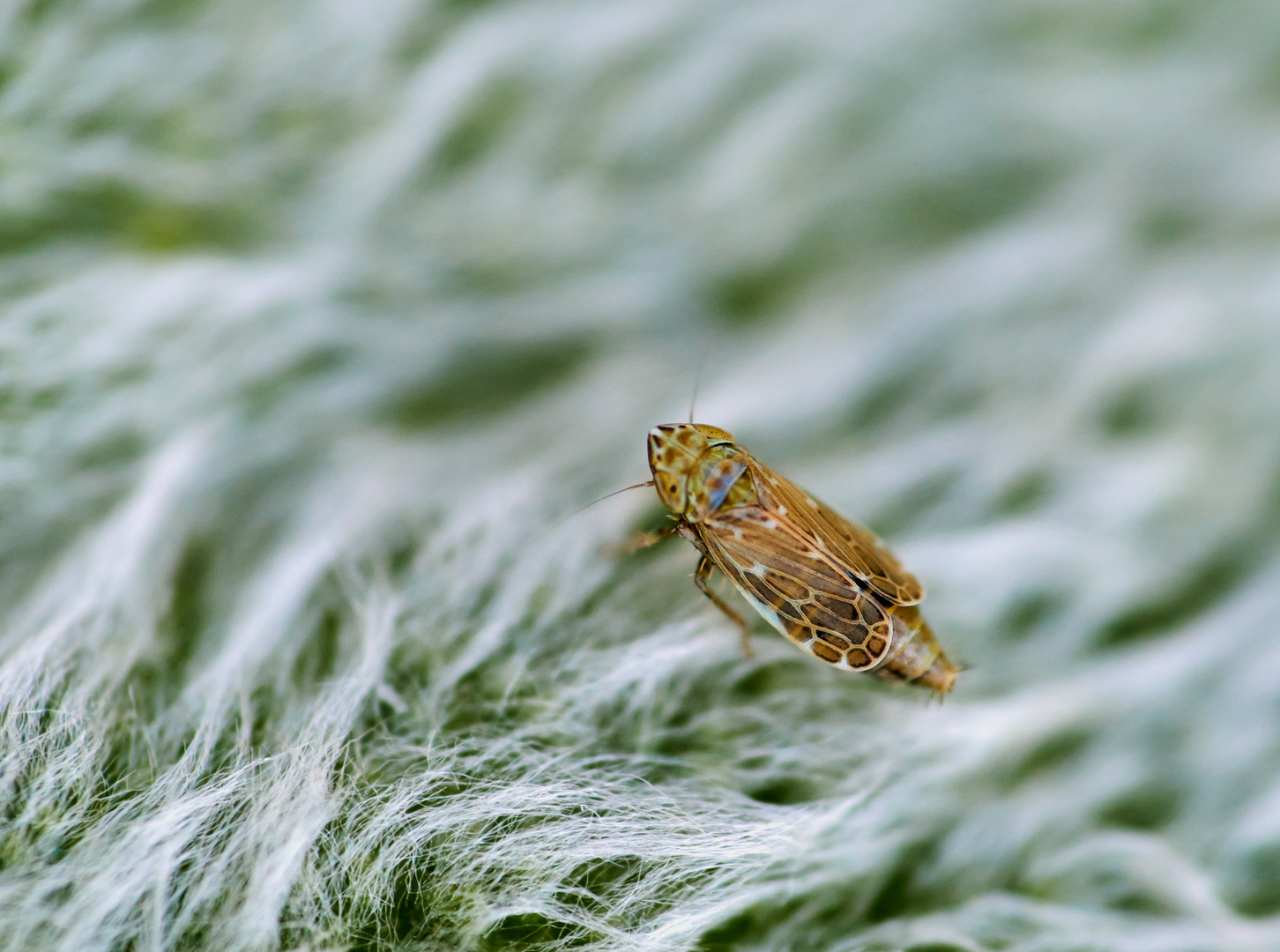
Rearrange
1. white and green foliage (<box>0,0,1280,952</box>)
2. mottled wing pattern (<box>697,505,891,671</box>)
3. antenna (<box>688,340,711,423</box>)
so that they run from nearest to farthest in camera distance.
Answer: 1. white and green foliage (<box>0,0,1280,952</box>)
2. mottled wing pattern (<box>697,505,891,671</box>)
3. antenna (<box>688,340,711,423</box>)

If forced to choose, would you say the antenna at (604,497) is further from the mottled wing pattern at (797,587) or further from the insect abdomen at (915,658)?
the insect abdomen at (915,658)

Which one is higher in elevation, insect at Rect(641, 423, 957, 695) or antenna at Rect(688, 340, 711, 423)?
antenna at Rect(688, 340, 711, 423)

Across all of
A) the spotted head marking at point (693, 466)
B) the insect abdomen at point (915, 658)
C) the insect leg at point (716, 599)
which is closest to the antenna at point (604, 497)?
the spotted head marking at point (693, 466)

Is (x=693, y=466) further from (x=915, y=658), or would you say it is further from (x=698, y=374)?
(x=915, y=658)

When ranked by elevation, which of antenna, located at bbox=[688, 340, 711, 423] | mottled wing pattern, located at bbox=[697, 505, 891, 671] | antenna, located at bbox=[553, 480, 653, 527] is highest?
antenna, located at bbox=[688, 340, 711, 423]

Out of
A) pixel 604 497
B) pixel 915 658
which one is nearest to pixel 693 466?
pixel 604 497

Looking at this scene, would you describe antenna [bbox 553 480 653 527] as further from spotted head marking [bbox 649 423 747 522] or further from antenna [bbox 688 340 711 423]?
antenna [bbox 688 340 711 423]

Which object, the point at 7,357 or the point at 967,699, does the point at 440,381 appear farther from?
the point at 967,699

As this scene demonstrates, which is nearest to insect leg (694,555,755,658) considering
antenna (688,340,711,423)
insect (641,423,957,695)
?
insect (641,423,957,695)
